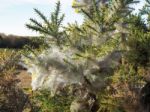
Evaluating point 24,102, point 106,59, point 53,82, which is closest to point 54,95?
point 53,82

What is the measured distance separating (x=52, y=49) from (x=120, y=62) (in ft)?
4.95

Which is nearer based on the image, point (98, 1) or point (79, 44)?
point (79, 44)

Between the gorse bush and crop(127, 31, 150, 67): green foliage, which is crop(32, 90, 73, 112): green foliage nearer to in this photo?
the gorse bush

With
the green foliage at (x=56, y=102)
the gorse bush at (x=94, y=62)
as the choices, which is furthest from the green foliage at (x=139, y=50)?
the green foliage at (x=56, y=102)

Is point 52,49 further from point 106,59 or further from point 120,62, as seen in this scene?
point 120,62

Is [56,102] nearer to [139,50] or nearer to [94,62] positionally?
[94,62]

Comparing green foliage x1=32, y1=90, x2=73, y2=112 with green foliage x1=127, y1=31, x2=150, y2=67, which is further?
green foliage x1=32, y1=90, x2=73, y2=112

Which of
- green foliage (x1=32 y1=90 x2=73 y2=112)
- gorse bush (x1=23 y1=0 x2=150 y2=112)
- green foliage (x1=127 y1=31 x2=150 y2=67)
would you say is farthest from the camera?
green foliage (x1=32 y1=90 x2=73 y2=112)

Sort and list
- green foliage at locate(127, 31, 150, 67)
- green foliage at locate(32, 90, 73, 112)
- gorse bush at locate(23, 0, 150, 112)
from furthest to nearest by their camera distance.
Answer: green foliage at locate(32, 90, 73, 112)
green foliage at locate(127, 31, 150, 67)
gorse bush at locate(23, 0, 150, 112)

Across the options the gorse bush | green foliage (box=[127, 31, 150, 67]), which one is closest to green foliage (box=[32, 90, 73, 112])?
the gorse bush

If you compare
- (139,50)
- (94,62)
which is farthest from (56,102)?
(139,50)

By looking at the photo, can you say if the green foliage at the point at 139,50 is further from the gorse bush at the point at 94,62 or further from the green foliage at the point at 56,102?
the green foliage at the point at 56,102

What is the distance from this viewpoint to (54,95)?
8234 millimetres

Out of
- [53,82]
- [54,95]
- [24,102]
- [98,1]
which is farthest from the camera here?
[24,102]
